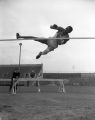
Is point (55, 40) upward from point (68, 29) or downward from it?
downward

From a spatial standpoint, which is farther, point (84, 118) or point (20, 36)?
point (20, 36)

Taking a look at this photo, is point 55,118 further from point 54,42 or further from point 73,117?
point 54,42

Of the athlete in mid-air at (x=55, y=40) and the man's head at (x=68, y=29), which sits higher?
the man's head at (x=68, y=29)

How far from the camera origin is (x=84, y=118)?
507 centimetres

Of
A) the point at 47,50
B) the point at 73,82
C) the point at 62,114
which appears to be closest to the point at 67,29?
the point at 47,50

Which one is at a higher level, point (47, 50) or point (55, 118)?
point (47, 50)

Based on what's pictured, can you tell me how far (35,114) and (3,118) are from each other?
2.40 ft

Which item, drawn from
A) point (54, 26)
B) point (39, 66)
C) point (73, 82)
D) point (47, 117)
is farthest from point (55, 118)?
point (39, 66)

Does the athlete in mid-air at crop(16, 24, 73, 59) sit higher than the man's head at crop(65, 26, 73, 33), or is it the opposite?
the man's head at crop(65, 26, 73, 33)

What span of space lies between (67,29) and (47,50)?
40.6 inches

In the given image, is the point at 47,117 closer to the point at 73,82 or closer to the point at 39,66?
the point at 73,82

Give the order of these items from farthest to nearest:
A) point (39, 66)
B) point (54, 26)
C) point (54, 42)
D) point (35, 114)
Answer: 1. point (39, 66)
2. point (54, 42)
3. point (54, 26)
4. point (35, 114)

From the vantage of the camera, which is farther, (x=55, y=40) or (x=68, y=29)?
(x=55, y=40)

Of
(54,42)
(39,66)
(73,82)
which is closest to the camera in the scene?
(54,42)
